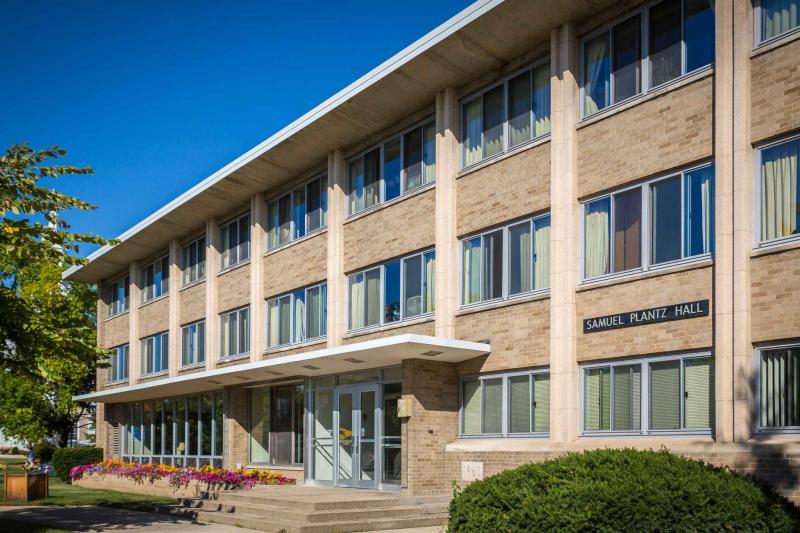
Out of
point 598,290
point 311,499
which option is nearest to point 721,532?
point 598,290

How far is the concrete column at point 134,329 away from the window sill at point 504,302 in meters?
22.4

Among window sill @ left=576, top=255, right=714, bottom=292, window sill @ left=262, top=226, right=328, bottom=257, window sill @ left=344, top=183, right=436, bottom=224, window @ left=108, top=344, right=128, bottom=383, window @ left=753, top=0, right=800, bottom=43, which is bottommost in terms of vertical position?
window @ left=108, top=344, right=128, bottom=383

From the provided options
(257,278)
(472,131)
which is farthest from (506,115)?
(257,278)

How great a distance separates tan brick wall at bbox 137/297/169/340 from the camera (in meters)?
36.9

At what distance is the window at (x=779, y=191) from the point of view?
14492 millimetres

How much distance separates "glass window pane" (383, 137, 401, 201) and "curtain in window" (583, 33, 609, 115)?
6.53 meters

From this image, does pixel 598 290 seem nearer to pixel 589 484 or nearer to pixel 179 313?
pixel 589 484

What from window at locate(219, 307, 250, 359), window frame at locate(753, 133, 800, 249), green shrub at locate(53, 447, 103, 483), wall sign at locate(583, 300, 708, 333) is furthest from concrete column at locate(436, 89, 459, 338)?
green shrub at locate(53, 447, 103, 483)

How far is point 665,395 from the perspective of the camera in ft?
53.3

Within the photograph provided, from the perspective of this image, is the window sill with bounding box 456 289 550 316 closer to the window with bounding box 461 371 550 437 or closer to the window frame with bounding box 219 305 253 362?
the window with bounding box 461 371 550 437

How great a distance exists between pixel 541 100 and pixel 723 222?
562cm

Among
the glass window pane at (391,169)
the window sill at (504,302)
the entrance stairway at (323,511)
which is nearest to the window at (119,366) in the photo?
the entrance stairway at (323,511)

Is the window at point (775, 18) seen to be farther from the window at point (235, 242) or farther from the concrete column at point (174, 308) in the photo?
the concrete column at point (174, 308)

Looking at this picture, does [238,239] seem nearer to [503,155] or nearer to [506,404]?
[503,155]
